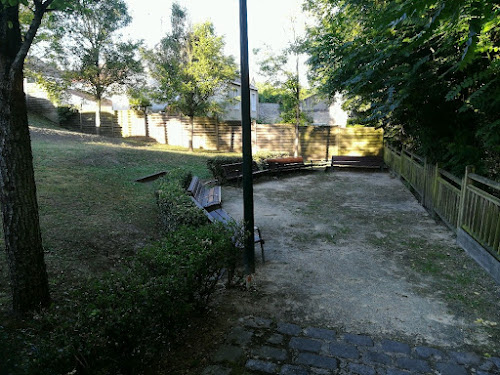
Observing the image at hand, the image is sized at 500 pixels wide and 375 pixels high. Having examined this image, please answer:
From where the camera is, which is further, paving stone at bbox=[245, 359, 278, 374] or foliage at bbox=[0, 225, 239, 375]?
paving stone at bbox=[245, 359, 278, 374]

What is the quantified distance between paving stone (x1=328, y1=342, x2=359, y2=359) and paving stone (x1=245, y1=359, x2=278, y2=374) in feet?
1.90

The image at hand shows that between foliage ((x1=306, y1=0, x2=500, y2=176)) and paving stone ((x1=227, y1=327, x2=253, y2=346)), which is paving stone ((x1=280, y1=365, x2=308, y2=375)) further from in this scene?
foliage ((x1=306, y1=0, x2=500, y2=176))

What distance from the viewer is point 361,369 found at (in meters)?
2.83

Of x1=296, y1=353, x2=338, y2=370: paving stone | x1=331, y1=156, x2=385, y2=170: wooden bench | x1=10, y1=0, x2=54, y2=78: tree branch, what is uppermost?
x1=10, y1=0, x2=54, y2=78: tree branch

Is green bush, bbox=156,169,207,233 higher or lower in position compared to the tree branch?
lower

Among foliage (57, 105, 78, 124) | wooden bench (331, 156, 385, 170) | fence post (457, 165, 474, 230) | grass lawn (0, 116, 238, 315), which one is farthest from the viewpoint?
foliage (57, 105, 78, 124)

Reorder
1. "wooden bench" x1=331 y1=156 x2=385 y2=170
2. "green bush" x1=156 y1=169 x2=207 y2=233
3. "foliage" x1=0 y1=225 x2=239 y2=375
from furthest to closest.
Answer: "wooden bench" x1=331 y1=156 x2=385 y2=170
"green bush" x1=156 y1=169 x2=207 y2=233
"foliage" x1=0 y1=225 x2=239 y2=375

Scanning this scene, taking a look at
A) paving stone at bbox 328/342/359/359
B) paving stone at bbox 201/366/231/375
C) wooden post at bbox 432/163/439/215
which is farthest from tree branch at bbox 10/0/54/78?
wooden post at bbox 432/163/439/215

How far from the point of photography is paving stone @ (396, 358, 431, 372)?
9.32ft

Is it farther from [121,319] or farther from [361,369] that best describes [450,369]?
[121,319]

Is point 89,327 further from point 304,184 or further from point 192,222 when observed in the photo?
point 304,184

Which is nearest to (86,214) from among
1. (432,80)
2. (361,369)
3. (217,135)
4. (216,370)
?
(216,370)

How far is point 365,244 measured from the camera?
20.1 feet

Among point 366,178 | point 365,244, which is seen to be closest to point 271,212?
point 365,244
